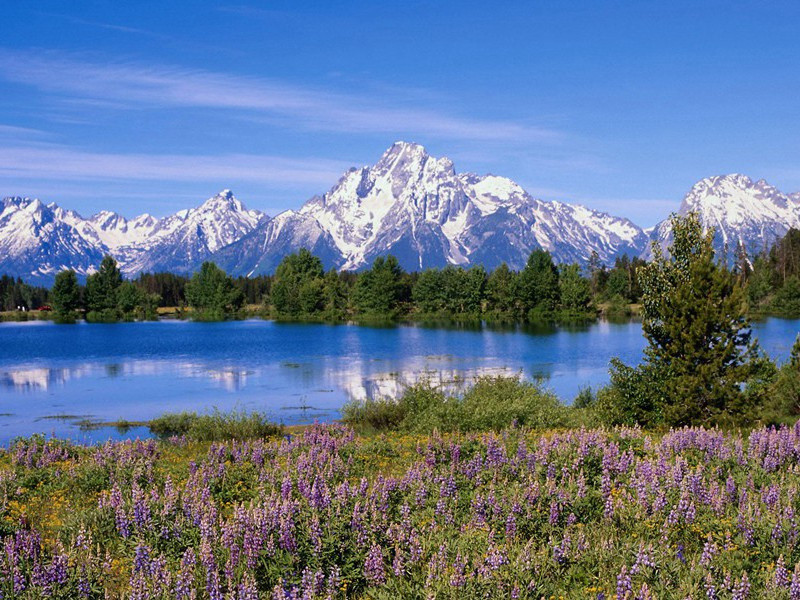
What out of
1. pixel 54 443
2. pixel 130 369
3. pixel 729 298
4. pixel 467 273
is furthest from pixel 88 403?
pixel 467 273

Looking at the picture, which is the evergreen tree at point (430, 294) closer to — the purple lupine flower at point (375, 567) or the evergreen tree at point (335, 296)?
the evergreen tree at point (335, 296)

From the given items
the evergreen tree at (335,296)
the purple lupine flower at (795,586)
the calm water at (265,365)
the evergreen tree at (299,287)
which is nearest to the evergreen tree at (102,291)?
the evergreen tree at (299,287)

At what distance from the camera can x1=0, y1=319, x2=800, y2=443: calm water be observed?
1810 inches

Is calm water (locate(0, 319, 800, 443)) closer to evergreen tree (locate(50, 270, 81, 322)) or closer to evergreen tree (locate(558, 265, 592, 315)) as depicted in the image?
evergreen tree (locate(558, 265, 592, 315))

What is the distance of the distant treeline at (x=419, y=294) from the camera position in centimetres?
15012

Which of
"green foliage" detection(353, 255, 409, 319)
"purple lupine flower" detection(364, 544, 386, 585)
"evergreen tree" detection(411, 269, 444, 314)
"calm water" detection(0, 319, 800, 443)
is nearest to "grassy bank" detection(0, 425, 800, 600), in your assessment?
"purple lupine flower" detection(364, 544, 386, 585)

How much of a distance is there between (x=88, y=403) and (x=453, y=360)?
35726mm

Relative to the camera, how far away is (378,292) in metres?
159

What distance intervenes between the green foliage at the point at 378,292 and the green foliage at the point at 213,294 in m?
34.9

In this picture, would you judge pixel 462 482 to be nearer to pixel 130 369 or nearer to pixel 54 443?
pixel 54 443

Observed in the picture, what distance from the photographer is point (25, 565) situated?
9336 millimetres

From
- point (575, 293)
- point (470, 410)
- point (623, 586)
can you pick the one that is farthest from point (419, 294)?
point (623, 586)

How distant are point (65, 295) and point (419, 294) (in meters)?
85.6

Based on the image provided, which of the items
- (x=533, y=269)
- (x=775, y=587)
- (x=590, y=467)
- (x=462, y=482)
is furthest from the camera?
(x=533, y=269)
